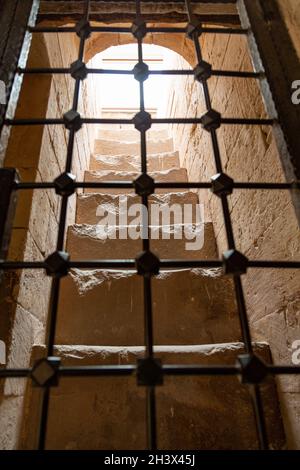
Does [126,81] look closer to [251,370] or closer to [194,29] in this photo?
[194,29]

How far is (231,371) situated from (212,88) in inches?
69.9

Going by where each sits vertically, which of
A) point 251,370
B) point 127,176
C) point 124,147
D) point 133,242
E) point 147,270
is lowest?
point 251,370

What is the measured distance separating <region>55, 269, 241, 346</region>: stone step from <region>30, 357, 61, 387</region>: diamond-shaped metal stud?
28.4 inches

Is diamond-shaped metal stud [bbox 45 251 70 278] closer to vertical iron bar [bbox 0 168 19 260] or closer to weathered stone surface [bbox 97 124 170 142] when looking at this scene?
vertical iron bar [bbox 0 168 19 260]

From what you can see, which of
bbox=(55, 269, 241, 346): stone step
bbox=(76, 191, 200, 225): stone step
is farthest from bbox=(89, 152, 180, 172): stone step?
bbox=(55, 269, 241, 346): stone step

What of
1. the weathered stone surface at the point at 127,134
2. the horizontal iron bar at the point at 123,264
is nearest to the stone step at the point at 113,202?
the horizontal iron bar at the point at 123,264

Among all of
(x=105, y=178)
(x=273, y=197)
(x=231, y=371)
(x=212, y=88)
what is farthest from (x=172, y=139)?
(x=231, y=371)

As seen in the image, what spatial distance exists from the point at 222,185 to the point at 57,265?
1.45 feet

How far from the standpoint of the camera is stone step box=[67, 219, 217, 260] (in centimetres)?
175

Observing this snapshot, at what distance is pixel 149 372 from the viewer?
0.61 metres

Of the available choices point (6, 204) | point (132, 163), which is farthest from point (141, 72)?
point (132, 163)

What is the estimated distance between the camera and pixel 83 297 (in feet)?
4.72
